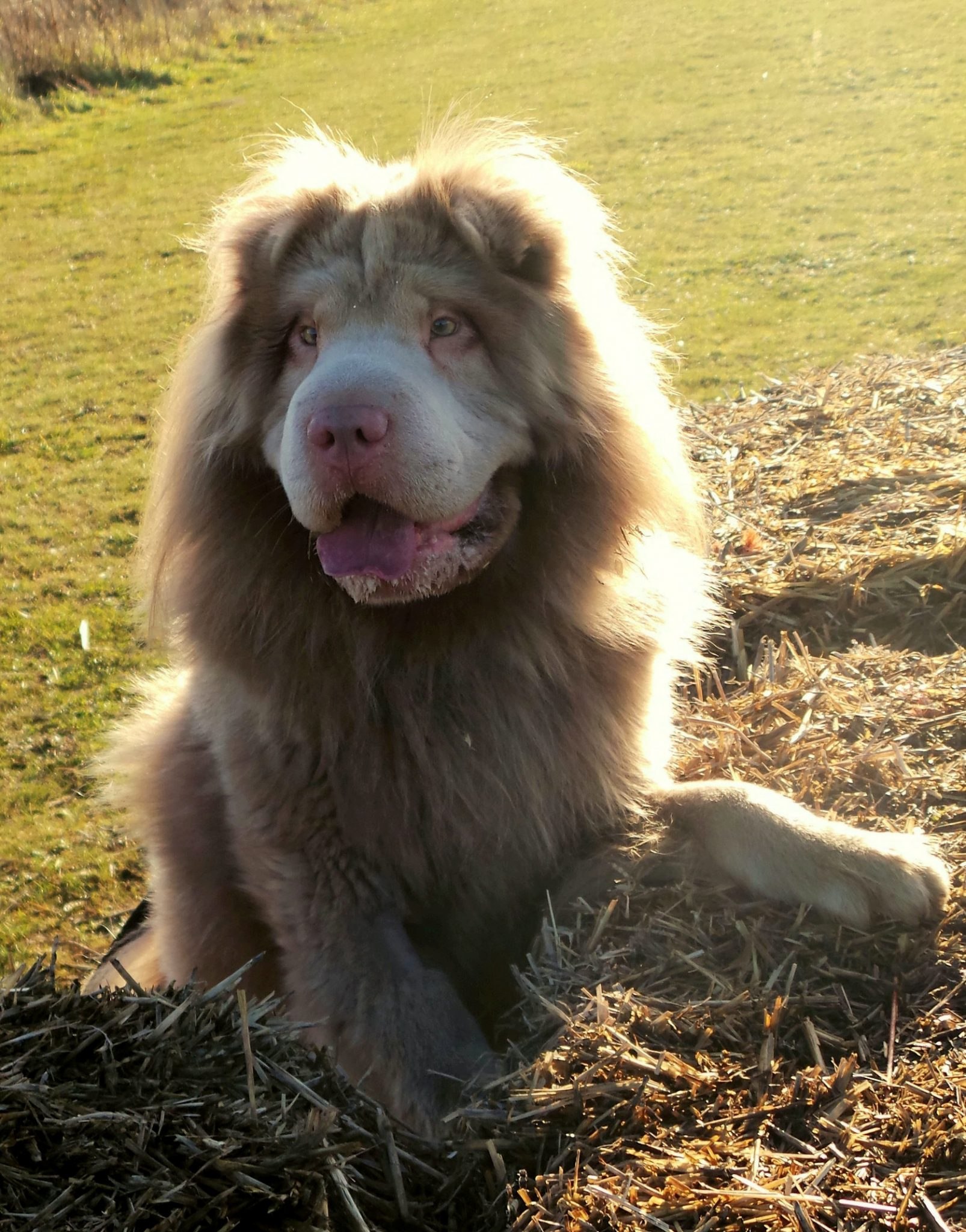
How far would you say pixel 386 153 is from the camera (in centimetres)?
1380

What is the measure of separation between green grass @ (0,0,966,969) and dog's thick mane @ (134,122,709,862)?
1.57 m

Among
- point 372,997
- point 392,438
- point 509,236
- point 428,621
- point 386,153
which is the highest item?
point 509,236

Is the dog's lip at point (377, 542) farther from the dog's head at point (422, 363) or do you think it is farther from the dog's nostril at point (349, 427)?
the dog's nostril at point (349, 427)

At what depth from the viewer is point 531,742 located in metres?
3.24

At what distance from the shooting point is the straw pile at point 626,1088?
2.03m

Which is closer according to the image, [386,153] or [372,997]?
[372,997]

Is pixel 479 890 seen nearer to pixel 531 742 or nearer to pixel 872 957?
pixel 531 742

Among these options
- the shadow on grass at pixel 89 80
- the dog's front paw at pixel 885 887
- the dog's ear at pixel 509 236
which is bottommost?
the shadow on grass at pixel 89 80

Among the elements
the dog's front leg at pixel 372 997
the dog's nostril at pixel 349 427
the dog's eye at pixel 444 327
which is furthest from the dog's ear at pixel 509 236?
the dog's front leg at pixel 372 997

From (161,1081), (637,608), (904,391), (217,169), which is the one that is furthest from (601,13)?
(161,1081)

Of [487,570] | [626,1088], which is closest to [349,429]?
[487,570]

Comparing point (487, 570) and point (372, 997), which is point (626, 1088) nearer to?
point (372, 997)

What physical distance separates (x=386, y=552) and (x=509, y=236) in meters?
0.93

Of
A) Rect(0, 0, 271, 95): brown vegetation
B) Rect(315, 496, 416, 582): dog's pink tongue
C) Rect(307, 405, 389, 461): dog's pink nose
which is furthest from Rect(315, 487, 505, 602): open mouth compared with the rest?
Rect(0, 0, 271, 95): brown vegetation
